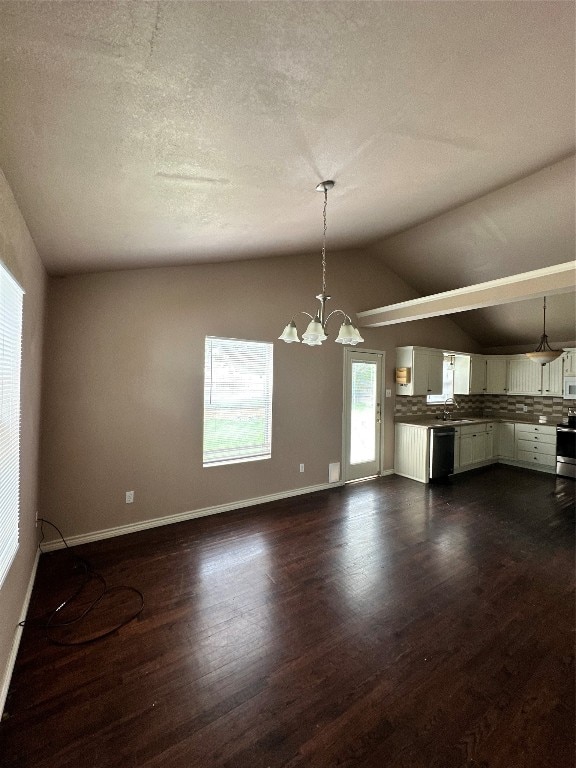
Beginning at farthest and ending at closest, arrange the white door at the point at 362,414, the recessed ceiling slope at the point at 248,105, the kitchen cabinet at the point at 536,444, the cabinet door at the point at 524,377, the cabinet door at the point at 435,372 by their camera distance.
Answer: the cabinet door at the point at 524,377
the kitchen cabinet at the point at 536,444
the cabinet door at the point at 435,372
the white door at the point at 362,414
the recessed ceiling slope at the point at 248,105

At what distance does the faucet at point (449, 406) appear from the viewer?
6.25m

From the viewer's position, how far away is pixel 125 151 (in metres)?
1.41

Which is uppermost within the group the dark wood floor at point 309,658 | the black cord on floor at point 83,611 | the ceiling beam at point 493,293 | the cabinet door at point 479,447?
the ceiling beam at point 493,293

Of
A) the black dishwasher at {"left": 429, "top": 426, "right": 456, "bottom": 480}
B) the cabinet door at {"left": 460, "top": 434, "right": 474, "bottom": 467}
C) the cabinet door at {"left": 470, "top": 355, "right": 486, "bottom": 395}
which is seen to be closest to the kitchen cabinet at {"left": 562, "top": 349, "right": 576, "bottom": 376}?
the cabinet door at {"left": 470, "top": 355, "right": 486, "bottom": 395}

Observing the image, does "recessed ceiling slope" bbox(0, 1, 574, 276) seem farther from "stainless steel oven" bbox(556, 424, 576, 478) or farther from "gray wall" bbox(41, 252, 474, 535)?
"stainless steel oven" bbox(556, 424, 576, 478)

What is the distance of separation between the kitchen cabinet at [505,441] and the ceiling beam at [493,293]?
12.2ft

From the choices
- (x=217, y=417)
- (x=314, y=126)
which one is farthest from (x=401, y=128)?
(x=217, y=417)

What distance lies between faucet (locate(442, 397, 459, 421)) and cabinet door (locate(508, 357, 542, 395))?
3.71 feet

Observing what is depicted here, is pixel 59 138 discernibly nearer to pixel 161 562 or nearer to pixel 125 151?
pixel 125 151

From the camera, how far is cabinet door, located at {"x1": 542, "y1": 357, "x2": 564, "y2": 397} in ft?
19.1

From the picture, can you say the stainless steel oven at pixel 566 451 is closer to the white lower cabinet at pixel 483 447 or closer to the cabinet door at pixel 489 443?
the white lower cabinet at pixel 483 447

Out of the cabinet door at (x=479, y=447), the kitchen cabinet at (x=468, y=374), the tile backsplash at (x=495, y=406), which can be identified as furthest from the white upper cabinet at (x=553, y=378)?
the cabinet door at (x=479, y=447)

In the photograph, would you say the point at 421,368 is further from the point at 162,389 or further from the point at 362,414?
the point at 162,389

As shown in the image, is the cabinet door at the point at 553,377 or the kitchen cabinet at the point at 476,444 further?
the cabinet door at the point at 553,377
